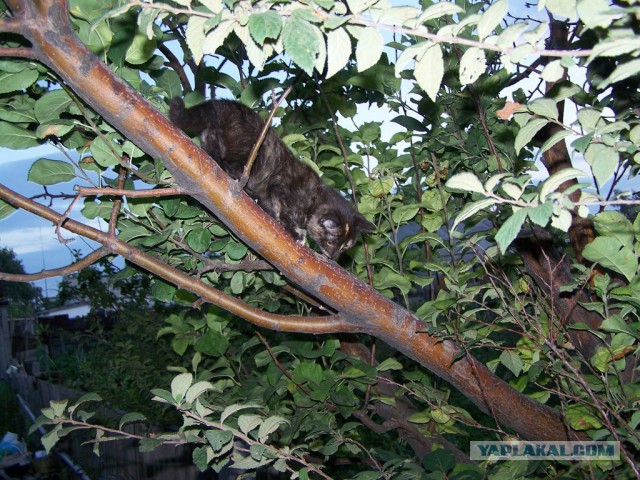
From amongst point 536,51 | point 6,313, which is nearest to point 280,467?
point 536,51

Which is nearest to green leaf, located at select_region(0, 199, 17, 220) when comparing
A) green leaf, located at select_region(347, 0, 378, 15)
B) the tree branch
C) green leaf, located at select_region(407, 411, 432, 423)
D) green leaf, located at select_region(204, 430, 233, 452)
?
the tree branch

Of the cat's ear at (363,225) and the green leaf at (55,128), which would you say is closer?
the green leaf at (55,128)

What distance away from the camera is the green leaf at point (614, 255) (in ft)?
5.47

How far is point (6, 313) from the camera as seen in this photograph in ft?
41.9

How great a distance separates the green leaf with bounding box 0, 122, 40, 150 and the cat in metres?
1.18

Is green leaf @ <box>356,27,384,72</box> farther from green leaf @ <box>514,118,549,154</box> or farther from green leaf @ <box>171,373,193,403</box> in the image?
green leaf @ <box>171,373,193,403</box>

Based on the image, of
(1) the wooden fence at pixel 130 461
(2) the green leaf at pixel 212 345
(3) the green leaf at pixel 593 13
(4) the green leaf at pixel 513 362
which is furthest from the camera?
(1) the wooden fence at pixel 130 461

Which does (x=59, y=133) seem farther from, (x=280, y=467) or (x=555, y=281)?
(x=555, y=281)

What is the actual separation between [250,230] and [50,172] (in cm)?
68

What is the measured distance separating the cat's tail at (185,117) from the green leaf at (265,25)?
5.25ft

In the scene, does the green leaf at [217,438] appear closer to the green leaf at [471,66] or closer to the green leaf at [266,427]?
the green leaf at [266,427]

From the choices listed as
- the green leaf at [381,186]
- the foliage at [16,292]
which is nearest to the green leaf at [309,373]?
the green leaf at [381,186]

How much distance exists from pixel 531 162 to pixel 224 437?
170 cm

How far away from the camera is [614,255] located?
1676mm
